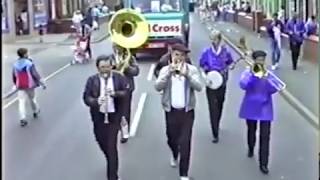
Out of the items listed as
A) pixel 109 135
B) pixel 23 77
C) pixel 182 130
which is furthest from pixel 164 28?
pixel 109 135

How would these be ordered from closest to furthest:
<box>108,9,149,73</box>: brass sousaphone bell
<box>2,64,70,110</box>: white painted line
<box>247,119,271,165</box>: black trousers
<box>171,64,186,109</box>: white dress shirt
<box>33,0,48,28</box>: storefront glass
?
<box>171,64,186,109</box>: white dress shirt → <box>247,119,271,165</box>: black trousers → <box>108,9,149,73</box>: brass sousaphone bell → <box>2,64,70,110</box>: white painted line → <box>33,0,48,28</box>: storefront glass

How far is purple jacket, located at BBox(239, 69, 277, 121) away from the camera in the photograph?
9.62 meters

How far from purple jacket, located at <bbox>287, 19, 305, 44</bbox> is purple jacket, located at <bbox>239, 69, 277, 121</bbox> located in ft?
44.9

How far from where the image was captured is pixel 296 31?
76.8 feet

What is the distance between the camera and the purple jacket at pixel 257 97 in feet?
31.6

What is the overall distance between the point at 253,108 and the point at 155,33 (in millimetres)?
18874

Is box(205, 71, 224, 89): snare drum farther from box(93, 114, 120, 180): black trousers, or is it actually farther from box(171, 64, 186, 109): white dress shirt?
box(93, 114, 120, 180): black trousers

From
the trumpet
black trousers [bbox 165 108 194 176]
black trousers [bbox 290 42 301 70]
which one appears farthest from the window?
black trousers [bbox 165 108 194 176]

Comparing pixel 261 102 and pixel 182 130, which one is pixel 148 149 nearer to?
pixel 261 102

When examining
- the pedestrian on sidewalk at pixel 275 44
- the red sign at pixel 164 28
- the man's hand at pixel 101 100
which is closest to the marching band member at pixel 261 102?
the man's hand at pixel 101 100

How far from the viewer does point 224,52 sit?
11688 mm

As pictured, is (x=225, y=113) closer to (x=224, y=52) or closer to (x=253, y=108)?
(x=224, y=52)

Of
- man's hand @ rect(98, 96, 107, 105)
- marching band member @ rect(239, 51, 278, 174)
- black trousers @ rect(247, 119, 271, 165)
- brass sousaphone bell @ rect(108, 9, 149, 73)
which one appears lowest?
black trousers @ rect(247, 119, 271, 165)

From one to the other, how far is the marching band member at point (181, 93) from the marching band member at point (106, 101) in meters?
0.51
